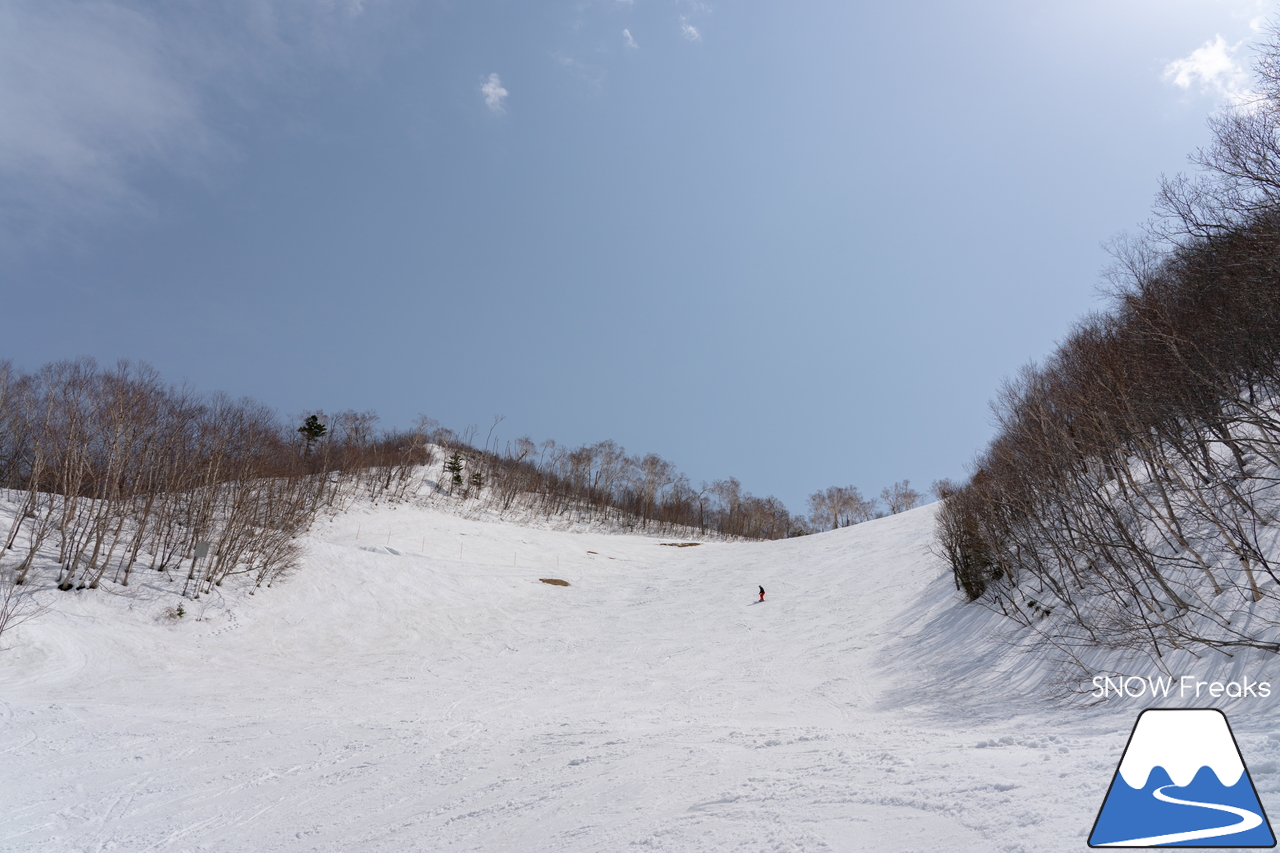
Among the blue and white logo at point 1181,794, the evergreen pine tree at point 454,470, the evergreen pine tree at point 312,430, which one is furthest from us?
the evergreen pine tree at point 454,470

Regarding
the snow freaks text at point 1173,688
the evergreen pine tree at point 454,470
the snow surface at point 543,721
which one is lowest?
the snow surface at point 543,721

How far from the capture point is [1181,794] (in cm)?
363

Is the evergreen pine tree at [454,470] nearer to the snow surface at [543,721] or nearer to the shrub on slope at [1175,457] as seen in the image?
the snow surface at [543,721]

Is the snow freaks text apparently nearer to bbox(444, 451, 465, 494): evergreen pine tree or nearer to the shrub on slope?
the shrub on slope

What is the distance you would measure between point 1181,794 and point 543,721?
10300mm

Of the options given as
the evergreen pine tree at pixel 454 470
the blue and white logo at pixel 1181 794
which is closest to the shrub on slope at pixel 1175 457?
the blue and white logo at pixel 1181 794

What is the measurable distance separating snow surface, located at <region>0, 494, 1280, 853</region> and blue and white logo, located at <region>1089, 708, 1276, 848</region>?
1.00ft

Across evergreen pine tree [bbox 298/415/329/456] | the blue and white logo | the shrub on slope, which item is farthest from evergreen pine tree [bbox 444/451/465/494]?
the blue and white logo

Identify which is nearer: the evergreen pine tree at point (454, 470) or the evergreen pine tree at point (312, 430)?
the evergreen pine tree at point (312, 430)

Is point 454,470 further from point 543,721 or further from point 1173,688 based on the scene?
point 1173,688

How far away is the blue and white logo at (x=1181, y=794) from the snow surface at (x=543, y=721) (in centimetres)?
30

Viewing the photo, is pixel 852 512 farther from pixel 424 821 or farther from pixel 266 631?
pixel 424 821

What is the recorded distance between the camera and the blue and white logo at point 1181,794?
11.0ft

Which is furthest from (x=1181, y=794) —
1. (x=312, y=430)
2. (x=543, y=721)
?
(x=312, y=430)
